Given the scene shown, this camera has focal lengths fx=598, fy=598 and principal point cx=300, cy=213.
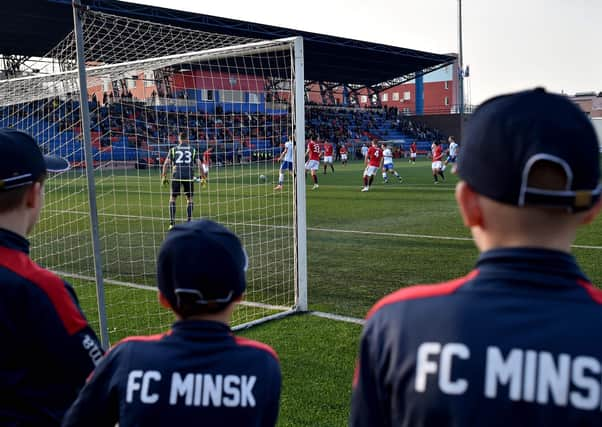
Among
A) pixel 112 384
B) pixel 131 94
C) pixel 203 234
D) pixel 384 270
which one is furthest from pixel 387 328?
pixel 131 94

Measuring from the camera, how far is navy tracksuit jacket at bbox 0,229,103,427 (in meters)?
1.80

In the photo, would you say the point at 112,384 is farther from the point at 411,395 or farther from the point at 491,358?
the point at 491,358

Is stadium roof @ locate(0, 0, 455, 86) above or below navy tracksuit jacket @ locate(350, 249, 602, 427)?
above

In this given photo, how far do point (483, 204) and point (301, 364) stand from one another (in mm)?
3746

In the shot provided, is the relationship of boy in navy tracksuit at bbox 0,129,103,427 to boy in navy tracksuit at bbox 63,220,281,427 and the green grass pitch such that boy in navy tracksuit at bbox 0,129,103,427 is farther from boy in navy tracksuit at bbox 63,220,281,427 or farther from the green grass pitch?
the green grass pitch

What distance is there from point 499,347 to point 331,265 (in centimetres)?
746

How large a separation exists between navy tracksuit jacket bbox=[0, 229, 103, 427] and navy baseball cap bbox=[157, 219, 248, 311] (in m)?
0.37

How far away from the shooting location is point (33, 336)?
5.91 feet

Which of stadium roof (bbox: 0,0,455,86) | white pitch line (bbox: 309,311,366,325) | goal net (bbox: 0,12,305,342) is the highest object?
stadium roof (bbox: 0,0,455,86)

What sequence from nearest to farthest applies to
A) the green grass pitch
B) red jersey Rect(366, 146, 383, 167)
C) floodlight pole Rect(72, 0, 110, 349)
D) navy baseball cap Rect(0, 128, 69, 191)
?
navy baseball cap Rect(0, 128, 69, 191) < floodlight pole Rect(72, 0, 110, 349) < the green grass pitch < red jersey Rect(366, 146, 383, 167)

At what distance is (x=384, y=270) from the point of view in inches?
317

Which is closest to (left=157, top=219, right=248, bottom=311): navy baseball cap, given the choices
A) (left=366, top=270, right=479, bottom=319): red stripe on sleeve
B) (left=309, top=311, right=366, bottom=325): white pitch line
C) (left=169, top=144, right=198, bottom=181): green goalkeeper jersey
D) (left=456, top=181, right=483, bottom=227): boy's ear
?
(left=366, top=270, right=479, bottom=319): red stripe on sleeve

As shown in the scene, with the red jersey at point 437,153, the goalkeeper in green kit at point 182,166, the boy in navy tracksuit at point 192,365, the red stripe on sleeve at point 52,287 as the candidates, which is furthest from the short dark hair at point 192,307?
the red jersey at point 437,153

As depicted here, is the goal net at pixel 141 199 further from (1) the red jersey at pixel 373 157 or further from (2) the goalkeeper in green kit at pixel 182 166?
(1) the red jersey at pixel 373 157
